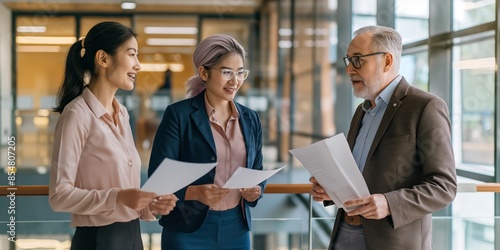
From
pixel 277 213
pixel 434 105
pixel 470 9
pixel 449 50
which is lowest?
pixel 277 213

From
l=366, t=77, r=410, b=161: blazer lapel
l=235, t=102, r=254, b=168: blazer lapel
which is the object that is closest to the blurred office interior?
l=235, t=102, r=254, b=168: blazer lapel

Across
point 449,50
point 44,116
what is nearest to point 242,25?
point 44,116

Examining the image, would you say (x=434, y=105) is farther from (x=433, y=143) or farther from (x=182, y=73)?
(x=182, y=73)

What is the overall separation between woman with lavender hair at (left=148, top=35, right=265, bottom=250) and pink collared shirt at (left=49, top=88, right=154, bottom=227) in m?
0.18

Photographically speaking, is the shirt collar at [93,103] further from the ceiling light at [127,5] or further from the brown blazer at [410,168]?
the ceiling light at [127,5]

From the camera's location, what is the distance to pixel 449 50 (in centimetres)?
387

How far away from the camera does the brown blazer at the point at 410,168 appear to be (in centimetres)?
160

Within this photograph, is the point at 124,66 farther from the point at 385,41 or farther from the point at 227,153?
the point at 385,41

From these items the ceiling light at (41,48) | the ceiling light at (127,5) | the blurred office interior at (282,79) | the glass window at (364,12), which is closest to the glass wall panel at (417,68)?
the blurred office interior at (282,79)

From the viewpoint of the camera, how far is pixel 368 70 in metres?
1.74

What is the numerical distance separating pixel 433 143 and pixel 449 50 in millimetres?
2469

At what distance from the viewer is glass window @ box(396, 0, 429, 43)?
4055mm

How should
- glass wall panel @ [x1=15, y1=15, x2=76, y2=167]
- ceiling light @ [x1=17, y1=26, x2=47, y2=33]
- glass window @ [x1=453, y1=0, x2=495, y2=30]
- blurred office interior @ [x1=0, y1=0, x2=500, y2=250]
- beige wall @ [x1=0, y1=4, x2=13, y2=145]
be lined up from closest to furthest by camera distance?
blurred office interior @ [x1=0, y1=0, x2=500, y2=250], glass window @ [x1=453, y1=0, x2=495, y2=30], beige wall @ [x1=0, y1=4, x2=13, y2=145], glass wall panel @ [x1=15, y1=15, x2=76, y2=167], ceiling light @ [x1=17, y1=26, x2=47, y2=33]

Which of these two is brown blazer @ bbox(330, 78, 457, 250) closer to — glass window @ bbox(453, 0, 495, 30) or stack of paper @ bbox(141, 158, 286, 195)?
stack of paper @ bbox(141, 158, 286, 195)
